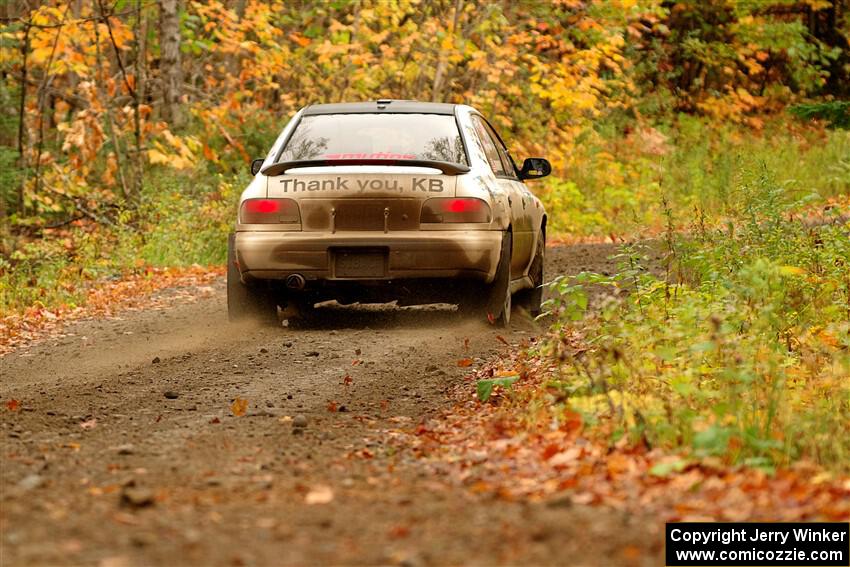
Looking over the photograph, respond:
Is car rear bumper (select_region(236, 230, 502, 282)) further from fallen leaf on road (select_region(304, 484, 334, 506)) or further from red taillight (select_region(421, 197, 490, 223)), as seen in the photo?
fallen leaf on road (select_region(304, 484, 334, 506))

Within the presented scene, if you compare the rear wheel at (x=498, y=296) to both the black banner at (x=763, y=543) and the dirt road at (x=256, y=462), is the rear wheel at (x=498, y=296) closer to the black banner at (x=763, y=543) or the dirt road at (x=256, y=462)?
the dirt road at (x=256, y=462)

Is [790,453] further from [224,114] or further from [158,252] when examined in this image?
[224,114]

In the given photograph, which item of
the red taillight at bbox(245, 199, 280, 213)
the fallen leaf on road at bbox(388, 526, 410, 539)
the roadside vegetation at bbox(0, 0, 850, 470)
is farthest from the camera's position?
the red taillight at bbox(245, 199, 280, 213)

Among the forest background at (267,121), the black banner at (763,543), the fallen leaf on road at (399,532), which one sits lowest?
the forest background at (267,121)

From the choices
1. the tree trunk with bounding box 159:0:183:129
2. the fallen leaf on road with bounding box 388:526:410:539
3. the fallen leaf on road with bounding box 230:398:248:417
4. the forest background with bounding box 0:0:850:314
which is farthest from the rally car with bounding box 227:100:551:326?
the tree trunk with bounding box 159:0:183:129

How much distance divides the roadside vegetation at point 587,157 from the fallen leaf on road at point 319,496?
4.50 feet

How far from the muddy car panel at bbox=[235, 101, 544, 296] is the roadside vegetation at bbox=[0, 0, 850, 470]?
1003 millimetres

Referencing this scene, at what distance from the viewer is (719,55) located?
96.0 ft

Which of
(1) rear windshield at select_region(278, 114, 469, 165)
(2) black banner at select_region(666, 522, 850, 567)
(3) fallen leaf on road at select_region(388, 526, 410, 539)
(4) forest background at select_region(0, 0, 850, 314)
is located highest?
(1) rear windshield at select_region(278, 114, 469, 165)

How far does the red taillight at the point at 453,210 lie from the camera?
375 inches

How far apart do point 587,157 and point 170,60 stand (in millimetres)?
7465

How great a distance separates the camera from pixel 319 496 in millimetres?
4820

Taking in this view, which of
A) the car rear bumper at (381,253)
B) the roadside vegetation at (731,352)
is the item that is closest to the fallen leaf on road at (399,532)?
the roadside vegetation at (731,352)

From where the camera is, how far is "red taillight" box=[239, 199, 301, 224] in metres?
9.58
